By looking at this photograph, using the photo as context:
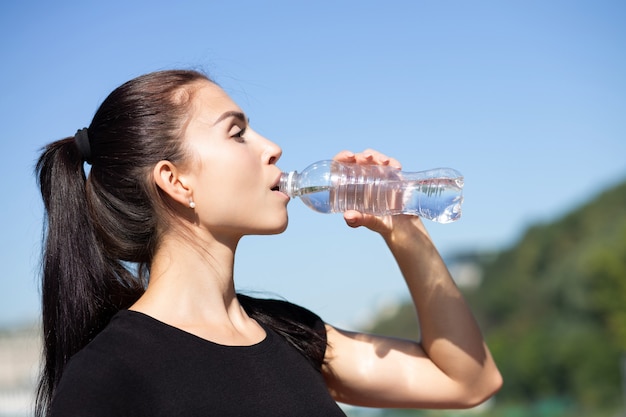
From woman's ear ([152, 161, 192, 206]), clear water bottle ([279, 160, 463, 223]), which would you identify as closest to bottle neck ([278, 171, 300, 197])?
clear water bottle ([279, 160, 463, 223])

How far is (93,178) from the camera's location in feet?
9.72

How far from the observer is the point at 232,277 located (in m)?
3.01

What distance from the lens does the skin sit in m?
2.84

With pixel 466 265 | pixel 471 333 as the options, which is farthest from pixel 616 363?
pixel 466 265

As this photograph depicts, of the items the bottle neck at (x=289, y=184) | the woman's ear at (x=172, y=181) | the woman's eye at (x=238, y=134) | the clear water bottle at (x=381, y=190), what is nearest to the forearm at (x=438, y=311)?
the clear water bottle at (x=381, y=190)

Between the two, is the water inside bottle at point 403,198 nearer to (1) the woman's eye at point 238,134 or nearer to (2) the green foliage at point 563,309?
(1) the woman's eye at point 238,134

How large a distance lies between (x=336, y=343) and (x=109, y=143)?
105cm

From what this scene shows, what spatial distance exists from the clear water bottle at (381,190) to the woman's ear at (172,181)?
1.50 ft

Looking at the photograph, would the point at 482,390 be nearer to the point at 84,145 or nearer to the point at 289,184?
the point at 289,184

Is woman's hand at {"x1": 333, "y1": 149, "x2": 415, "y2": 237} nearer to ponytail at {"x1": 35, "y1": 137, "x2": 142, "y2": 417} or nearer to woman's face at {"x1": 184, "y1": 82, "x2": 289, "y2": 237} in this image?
woman's face at {"x1": 184, "y1": 82, "x2": 289, "y2": 237}

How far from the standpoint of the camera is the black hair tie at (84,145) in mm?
2963

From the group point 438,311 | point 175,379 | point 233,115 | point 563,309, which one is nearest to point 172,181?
point 233,115

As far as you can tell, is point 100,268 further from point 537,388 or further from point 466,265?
point 466,265

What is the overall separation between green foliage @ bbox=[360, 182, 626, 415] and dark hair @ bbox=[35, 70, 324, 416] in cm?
2381
